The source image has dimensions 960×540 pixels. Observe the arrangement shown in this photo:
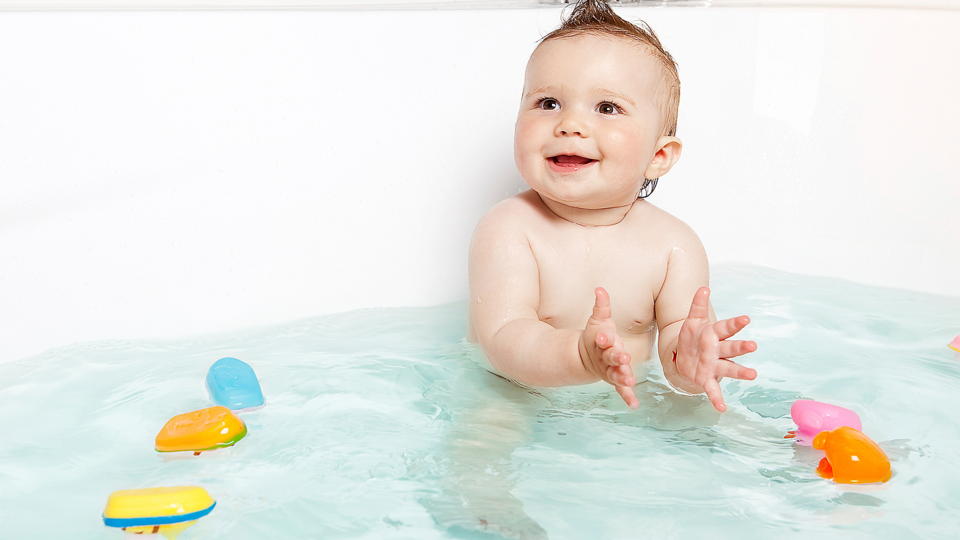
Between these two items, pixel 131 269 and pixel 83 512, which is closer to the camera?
pixel 83 512

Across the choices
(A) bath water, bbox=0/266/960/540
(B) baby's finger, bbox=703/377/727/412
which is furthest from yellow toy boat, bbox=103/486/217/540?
(B) baby's finger, bbox=703/377/727/412

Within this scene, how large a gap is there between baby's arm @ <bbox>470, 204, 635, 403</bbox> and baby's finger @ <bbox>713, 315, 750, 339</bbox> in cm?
15

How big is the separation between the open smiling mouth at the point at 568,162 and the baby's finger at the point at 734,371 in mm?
337

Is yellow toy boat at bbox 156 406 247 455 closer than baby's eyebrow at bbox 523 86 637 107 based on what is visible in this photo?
Yes

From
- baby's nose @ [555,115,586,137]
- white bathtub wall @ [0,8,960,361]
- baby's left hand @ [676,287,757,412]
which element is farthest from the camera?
white bathtub wall @ [0,8,960,361]

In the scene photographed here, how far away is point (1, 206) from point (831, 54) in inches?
55.6

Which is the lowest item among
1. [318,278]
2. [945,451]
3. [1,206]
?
[945,451]

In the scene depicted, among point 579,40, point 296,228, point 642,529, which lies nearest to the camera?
point 642,529

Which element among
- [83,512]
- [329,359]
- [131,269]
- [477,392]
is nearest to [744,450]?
[477,392]

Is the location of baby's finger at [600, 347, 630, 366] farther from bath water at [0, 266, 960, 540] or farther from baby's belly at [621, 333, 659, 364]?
baby's belly at [621, 333, 659, 364]

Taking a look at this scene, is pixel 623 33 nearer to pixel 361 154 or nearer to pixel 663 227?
pixel 663 227

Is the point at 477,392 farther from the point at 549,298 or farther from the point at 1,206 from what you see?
the point at 1,206

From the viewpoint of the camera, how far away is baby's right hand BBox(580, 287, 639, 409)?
1049 mm

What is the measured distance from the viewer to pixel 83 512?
1.09 meters
